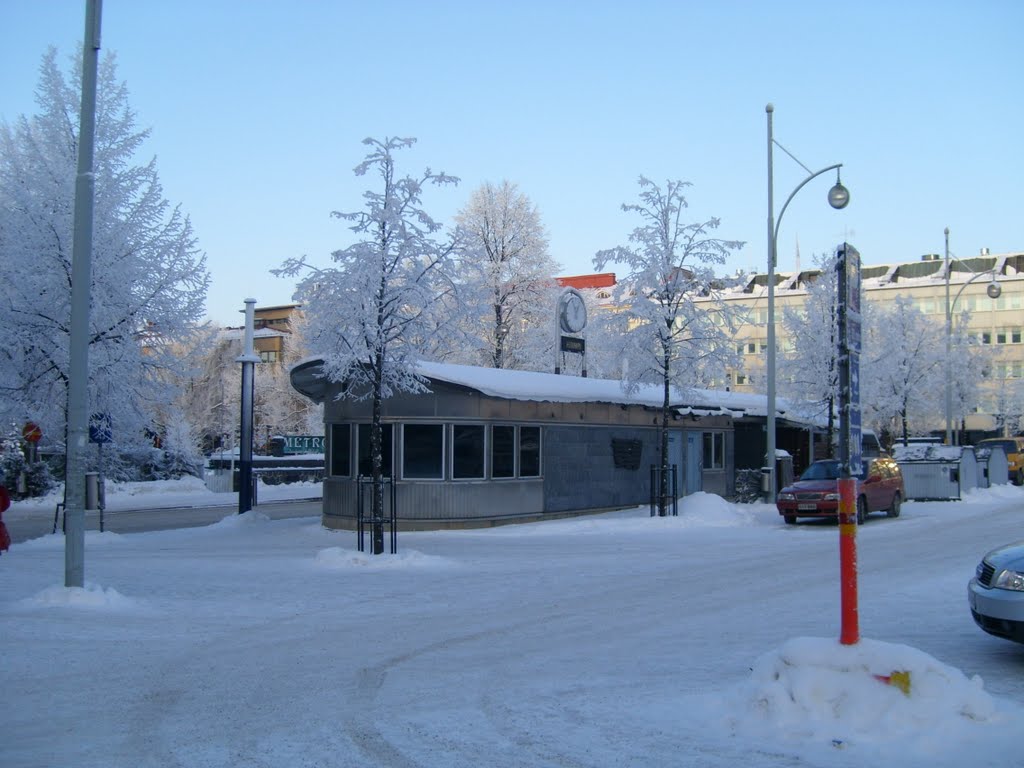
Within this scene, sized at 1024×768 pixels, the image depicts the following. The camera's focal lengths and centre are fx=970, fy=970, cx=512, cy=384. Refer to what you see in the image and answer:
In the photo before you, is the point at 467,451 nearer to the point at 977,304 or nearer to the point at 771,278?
the point at 771,278

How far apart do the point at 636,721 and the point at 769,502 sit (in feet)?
71.0

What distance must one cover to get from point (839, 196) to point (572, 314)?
348 inches

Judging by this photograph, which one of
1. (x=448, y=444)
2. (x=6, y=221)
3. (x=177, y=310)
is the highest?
(x=6, y=221)

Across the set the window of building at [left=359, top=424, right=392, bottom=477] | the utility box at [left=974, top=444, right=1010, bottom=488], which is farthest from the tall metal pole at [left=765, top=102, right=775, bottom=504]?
the utility box at [left=974, top=444, right=1010, bottom=488]

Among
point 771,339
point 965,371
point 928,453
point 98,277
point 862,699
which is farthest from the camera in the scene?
point 965,371

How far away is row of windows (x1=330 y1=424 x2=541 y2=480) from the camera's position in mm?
20703

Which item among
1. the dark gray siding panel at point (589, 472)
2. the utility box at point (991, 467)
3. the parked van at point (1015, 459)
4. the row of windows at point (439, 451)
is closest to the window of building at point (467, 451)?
the row of windows at point (439, 451)

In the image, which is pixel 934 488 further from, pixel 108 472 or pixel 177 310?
pixel 108 472

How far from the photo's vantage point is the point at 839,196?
80.3ft

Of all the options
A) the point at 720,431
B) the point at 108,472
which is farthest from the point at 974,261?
the point at 108,472

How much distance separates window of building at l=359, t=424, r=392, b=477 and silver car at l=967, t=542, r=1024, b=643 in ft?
45.5

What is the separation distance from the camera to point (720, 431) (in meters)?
30.1

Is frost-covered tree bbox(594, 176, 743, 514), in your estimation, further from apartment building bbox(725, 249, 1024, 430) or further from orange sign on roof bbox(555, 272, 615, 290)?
orange sign on roof bbox(555, 272, 615, 290)

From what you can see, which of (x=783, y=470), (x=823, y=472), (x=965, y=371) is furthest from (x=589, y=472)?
(x=965, y=371)
